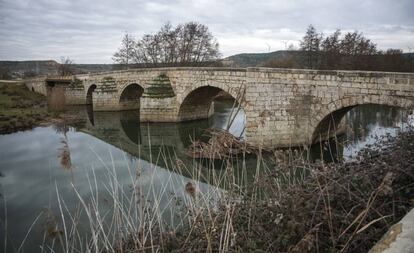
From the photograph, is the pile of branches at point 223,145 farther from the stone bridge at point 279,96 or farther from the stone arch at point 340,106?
the stone arch at point 340,106

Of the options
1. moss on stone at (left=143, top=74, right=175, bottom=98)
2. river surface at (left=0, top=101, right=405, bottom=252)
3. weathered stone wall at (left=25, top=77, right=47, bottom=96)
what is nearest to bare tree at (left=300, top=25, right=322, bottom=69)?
river surface at (left=0, top=101, right=405, bottom=252)

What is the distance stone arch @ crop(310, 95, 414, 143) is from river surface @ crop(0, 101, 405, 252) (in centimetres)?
59

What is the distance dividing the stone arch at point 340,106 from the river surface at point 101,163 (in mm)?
591

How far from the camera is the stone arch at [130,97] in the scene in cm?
2214

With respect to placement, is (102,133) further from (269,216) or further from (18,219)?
(269,216)

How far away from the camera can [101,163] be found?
9.83 m

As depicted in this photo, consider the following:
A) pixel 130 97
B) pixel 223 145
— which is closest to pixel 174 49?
pixel 130 97

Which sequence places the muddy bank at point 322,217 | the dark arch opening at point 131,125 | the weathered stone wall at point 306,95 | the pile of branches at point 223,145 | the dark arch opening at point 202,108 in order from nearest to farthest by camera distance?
the muddy bank at point 322,217 < the pile of branches at point 223,145 < the weathered stone wall at point 306,95 < the dark arch opening at point 131,125 < the dark arch opening at point 202,108

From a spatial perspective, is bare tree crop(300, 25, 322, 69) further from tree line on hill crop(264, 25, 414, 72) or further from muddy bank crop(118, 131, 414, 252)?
muddy bank crop(118, 131, 414, 252)

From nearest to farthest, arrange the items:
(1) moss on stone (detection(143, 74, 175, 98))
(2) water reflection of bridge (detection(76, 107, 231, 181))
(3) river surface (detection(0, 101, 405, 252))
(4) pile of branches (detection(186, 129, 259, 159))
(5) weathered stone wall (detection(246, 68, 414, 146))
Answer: (4) pile of branches (detection(186, 129, 259, 159)) → (3) river surface (detection(0, 101, 405, 252)) → (5) weathered stone wall (detection(246, 68, 414, 146)) → (2) water reflection of bridge (detection(76, 107, 231, 181)) → (1) moss on stone (detection(143, 74, 175, 98))

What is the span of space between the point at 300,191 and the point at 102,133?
14.6m

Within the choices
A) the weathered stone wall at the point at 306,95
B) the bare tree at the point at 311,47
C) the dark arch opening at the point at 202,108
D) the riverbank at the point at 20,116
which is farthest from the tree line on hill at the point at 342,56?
the riverbank at the point at 20,116

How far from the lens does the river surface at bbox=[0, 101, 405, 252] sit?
4.18 m

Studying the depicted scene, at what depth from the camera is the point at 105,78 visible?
22.8 meters
